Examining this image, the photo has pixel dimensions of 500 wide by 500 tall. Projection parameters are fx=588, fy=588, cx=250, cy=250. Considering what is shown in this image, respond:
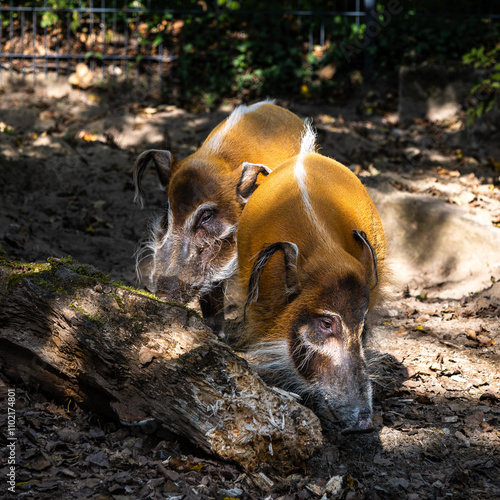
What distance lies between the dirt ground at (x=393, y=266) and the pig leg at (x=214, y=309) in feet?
2.88

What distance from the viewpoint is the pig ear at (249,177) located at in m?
4.68

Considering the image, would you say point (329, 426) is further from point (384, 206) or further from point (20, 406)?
point (384, 206)

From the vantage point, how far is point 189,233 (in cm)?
478

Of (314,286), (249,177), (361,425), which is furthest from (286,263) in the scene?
(249,177)

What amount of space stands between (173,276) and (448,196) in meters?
3.85

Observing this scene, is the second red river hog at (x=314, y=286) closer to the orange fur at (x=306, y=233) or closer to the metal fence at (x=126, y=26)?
the orange fur at (x=306, y=233)

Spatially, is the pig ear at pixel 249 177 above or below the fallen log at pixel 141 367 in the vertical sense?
above

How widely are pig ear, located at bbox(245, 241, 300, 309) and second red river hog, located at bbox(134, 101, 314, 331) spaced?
1.17 meters

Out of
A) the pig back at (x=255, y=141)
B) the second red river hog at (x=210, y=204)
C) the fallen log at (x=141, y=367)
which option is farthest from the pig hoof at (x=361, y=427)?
the pig back at (x=255, y=141)

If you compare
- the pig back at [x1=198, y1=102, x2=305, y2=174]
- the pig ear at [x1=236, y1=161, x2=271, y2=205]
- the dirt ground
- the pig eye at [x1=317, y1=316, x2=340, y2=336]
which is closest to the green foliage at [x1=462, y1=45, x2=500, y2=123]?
the dirt ground

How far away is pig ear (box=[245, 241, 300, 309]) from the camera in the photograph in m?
3.46

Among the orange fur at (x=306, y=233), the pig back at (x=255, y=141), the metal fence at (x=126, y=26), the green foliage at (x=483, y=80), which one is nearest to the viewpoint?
the orange fur at (x=306, y=233)

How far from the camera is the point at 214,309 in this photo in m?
5.06

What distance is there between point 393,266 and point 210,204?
6.78ft
